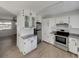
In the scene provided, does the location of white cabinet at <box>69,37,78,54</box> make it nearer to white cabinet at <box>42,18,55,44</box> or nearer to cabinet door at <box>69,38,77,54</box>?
cabinet door at <box>69,38,77,54</box>

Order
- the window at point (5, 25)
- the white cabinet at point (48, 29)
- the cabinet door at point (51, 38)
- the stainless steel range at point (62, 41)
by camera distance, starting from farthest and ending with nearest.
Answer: the window at point (5, 25)
the white cabinet at point (48, 29)
the cabinet door at point (51, 38)
the stainless steel range at point (62, 41)

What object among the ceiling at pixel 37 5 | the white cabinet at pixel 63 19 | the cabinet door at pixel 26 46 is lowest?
the cabinet door at pixel 26 46

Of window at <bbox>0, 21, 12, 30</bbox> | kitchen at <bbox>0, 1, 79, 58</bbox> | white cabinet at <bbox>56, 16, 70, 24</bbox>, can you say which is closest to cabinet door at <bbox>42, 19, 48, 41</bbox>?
kitchen at <bbox>0, 1, 79, 58</bbox>

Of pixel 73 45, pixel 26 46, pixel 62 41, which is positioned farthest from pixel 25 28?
pixel 73 45

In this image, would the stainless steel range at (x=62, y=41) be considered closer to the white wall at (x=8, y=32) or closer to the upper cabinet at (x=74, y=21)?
the upper cabinet at (x=74, y=21)

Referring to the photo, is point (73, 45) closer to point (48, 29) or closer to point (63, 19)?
point (63, 19)

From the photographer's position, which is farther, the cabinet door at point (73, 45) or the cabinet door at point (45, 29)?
the cabinet door at point (45, 29)

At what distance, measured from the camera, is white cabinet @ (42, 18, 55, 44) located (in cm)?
447

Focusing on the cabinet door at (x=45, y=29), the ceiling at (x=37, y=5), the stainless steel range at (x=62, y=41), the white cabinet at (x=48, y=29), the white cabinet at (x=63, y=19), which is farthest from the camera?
the cabinet door at (x=45, y=29)

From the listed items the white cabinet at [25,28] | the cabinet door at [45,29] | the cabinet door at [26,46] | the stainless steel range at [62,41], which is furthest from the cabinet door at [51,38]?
the cabinet door at [26,46]

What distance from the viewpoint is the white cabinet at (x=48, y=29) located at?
4.47 meters

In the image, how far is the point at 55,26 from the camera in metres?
4.46

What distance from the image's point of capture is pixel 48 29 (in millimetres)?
4793

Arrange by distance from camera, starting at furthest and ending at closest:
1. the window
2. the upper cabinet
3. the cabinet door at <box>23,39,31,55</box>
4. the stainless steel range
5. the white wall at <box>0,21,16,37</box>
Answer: the white wall at <box>0,21,16,37</box>, the window, the stainless steel range, the upper cabinet, the cabinet door at <box>23,39,31,55</box>
